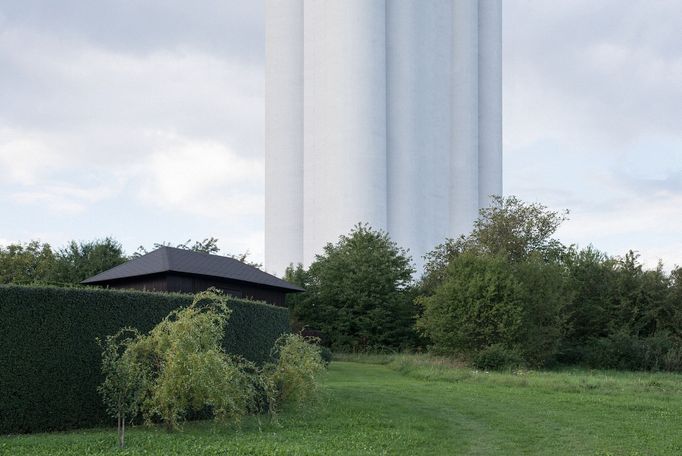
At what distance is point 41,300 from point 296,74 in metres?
50.4

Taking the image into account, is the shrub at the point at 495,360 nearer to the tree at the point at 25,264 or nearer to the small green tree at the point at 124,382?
the small green tree at the point at 124,382

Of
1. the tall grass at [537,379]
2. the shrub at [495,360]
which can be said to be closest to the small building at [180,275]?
the tall grass at [537,379]

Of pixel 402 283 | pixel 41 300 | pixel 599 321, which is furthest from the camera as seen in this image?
pixel 402 283

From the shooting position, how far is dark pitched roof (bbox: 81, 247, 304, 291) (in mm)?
28766

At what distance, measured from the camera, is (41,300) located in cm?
1552

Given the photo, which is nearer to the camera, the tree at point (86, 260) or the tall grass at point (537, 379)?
the tall grass at point (537, 379)

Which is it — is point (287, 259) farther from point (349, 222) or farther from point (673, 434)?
point (673, 434)

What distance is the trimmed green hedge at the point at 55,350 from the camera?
14945 mm

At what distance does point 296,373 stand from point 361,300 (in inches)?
1112

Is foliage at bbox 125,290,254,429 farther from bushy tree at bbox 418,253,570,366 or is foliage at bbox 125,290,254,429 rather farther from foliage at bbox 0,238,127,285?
foliage at bbox 0,238,127,285

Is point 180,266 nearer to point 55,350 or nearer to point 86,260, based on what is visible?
point 55,350

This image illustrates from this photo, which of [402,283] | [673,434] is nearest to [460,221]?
[402,283]

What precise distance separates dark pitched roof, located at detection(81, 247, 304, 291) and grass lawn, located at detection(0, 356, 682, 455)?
26.8ft

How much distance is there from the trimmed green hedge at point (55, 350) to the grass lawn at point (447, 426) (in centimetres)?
56
